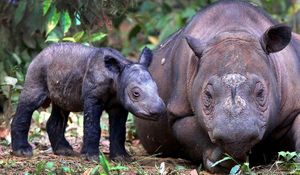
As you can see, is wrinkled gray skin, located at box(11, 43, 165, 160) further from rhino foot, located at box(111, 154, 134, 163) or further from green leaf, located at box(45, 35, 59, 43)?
green leaf, located at box(45, 35, 59, 43)

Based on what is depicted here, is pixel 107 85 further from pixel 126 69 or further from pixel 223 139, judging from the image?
pixel 223 139

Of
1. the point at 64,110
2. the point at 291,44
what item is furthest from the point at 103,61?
the point at 291,44

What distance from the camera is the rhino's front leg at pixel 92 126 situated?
7.52 meters

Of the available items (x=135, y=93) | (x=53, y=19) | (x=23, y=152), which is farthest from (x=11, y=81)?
(x=135, y=93)

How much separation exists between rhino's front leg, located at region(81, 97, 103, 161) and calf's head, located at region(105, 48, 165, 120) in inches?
8.2

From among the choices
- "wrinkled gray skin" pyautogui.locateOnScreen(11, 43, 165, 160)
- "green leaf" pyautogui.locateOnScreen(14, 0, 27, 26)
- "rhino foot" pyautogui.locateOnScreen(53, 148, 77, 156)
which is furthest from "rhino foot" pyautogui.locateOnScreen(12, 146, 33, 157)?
"green leaf" pyautogui.locateOnScreen(14, 0, 27, 26)

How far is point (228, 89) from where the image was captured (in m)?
7.02

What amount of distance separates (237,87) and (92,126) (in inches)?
50.0

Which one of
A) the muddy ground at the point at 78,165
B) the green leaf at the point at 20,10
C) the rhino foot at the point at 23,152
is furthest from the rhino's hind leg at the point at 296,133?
the green leaf at the point at 20,10

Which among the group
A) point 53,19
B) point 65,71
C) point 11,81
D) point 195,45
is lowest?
point 11,81

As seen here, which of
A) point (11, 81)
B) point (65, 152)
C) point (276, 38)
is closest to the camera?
point (276, 38)

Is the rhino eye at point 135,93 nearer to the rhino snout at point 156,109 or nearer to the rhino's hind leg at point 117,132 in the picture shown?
the rhino snout at point 156,109

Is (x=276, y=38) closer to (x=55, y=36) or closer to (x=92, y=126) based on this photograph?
(x=92, y=126)

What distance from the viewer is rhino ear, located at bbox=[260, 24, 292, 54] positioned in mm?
7473
